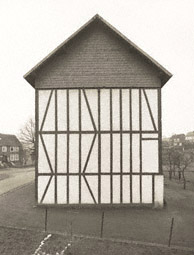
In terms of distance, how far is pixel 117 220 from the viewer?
12555 millimetres

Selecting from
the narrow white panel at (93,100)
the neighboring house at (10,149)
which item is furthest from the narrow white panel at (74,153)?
the neighboring house at (10,149)

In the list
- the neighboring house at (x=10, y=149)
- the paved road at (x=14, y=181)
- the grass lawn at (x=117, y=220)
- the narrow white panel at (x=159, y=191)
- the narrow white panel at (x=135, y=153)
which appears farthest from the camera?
the neighboring house at (x=10, y=149)

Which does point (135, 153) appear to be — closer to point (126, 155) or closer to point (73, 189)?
point (126, 155)

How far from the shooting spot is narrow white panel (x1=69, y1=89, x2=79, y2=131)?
1499 cm

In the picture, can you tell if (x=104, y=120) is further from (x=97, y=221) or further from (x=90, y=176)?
(x=97, y=221)

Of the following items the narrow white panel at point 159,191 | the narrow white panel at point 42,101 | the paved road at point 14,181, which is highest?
the narrow white panel at point 42,101

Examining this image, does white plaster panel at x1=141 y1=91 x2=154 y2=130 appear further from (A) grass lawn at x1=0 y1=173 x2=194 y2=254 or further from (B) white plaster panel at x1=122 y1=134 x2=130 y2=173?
(A) grass lawn at x1=0 y1=173 x2=194 y2=254

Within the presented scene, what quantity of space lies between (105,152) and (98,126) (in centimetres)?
140

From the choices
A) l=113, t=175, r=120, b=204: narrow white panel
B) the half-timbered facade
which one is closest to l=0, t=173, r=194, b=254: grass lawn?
l=113, t=175, r=120, b=204: narrow white panel

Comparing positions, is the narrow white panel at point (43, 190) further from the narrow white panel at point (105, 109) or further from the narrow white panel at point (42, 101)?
the narrow white panel at point (105, 109)

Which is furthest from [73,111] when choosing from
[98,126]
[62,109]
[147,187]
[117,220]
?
[117,220]

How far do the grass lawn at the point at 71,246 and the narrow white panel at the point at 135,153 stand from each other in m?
5.57

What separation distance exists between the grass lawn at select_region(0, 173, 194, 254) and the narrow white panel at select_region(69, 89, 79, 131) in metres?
4.28

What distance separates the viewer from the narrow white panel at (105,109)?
49.2ft
